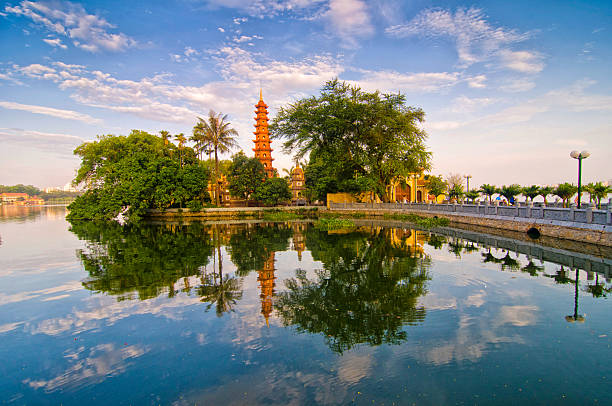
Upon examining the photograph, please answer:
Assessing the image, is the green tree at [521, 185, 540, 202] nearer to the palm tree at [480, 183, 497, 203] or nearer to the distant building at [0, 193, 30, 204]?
the palm tree at [480, 183, 497, 203]

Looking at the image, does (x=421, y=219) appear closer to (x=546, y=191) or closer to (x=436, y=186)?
(x=546, y=191)

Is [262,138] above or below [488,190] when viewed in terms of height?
above

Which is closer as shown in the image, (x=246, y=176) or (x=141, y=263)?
(x=141, y=263)

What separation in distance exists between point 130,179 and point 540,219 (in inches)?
1531

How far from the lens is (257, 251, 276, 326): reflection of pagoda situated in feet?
24.3

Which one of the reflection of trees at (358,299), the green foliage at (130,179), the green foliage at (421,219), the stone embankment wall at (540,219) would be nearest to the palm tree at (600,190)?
the stone embankment wall at (540,219)

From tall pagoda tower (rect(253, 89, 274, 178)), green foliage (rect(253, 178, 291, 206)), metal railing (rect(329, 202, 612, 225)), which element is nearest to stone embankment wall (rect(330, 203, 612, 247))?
metal railing (rect(329, 202, 612, 225))

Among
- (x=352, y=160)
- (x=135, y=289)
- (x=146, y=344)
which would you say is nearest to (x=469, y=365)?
(x=146, y=344)

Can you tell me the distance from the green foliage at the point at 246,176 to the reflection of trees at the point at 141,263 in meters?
22.9

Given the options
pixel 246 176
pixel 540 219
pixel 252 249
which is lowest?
pixel 252 249

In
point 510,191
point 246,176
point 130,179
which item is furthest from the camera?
point 246,176

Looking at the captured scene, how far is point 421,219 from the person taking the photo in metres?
29.3

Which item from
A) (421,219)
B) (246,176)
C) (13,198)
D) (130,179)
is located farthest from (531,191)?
(13,198)

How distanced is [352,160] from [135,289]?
1166 inches
